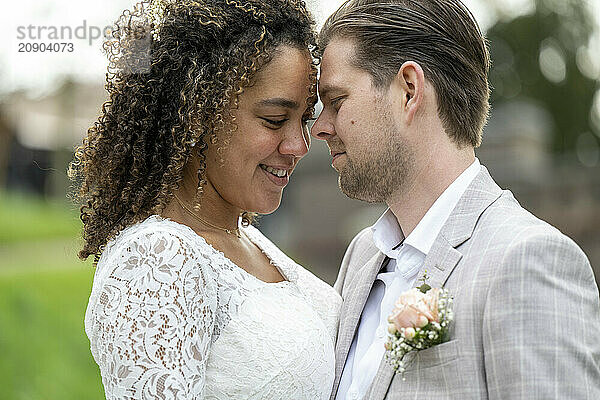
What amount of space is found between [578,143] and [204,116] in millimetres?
12693

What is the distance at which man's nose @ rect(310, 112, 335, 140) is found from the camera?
309cm

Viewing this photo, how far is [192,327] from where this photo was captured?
258cm

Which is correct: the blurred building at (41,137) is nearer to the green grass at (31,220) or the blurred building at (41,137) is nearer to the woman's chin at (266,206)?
the green grass at (31,220)

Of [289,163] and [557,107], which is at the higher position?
[289,163]

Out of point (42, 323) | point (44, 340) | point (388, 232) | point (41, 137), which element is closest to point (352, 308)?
point (388, 232)

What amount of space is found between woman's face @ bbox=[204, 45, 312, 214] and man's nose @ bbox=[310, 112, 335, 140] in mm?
45

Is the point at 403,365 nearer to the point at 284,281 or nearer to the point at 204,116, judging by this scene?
the point at 284,281

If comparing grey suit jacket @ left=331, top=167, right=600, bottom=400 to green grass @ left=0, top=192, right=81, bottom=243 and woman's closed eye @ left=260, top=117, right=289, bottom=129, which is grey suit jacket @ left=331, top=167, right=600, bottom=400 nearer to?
woman's closed eye @ left=260, top=117, right=289, bottom=129

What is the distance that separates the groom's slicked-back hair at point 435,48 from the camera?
2947mm

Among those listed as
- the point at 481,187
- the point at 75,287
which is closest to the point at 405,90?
the point at 481,187

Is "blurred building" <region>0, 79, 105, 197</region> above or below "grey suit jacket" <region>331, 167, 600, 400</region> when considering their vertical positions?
below

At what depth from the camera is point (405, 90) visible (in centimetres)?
294

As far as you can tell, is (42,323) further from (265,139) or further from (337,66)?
(337,66)

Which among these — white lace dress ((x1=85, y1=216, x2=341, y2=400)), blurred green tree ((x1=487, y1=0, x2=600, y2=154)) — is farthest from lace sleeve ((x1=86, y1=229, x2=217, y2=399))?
blurred green tree ((x1=487, y1=0, x2=600, y2=154))
